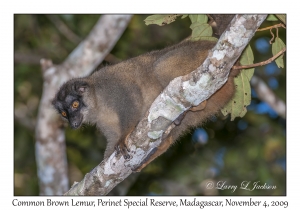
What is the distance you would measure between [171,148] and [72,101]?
10.2ft

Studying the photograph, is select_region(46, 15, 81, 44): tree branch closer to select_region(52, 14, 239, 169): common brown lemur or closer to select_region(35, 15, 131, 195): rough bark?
select_region(35, 15, 131, 195): rough bark

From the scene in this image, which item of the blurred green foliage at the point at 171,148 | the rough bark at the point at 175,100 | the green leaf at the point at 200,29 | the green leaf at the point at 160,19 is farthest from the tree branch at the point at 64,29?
the rough bark at the point at 175,100

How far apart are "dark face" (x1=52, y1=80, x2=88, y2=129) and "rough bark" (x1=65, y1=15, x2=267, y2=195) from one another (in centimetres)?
Answer: 109

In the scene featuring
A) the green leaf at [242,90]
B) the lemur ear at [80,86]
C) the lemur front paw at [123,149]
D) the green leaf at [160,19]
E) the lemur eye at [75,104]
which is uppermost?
the green leaf at [160,19]

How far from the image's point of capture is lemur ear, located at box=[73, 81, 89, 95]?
6.30 metres

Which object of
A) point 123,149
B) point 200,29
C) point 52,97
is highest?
point 52,97

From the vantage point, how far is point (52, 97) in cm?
817

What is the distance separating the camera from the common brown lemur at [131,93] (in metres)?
5.71

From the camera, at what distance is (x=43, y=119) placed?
8219 millimetres

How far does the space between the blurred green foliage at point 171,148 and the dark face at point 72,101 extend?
2.37m

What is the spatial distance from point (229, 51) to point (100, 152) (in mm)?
6398

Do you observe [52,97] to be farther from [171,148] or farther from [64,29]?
[64,29]

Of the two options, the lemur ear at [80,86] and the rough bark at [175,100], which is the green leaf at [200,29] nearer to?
the rough bark at [175,100]

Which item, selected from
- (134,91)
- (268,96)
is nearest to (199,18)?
(134,91)
